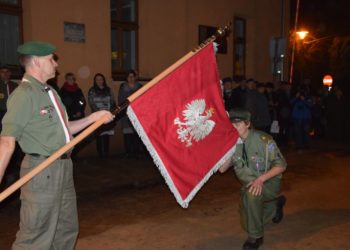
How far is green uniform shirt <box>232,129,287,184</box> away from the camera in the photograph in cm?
452

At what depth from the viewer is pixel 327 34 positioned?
96.4 ft

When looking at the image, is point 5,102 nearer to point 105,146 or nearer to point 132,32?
point 105,146

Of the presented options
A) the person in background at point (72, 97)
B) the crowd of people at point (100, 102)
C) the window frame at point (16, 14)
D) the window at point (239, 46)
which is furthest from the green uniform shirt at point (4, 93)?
the window at point (239, 46)

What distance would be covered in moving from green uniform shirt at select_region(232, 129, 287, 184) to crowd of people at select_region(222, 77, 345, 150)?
16.2 ft

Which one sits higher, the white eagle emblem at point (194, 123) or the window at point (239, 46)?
the window at point (239, 46)

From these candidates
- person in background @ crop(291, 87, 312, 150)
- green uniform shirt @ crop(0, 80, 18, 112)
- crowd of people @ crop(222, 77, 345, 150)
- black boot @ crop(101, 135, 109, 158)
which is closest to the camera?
green uniform shirt @ crop(0, 80, 18, 112)

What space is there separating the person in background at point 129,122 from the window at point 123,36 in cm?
113

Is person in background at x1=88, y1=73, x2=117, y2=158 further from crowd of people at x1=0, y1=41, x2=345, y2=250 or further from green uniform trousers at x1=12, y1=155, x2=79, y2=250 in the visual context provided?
green uniform trousers at x1=12, y1=155, x2=79, y2=250

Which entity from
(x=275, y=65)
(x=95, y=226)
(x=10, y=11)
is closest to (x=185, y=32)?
(x=275, y=65)

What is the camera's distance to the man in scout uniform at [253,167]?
4.44 m

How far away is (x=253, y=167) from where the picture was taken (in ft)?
15.0

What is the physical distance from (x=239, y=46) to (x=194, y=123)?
35.1 ft

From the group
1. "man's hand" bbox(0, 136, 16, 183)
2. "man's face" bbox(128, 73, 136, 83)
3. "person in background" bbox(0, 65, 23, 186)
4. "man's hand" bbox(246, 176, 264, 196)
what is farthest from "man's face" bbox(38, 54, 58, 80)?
"man's face" bbox(128, 73, 136, 83)

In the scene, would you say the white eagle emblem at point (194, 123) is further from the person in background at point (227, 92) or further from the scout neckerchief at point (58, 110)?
the person in background at point (227, 92)
